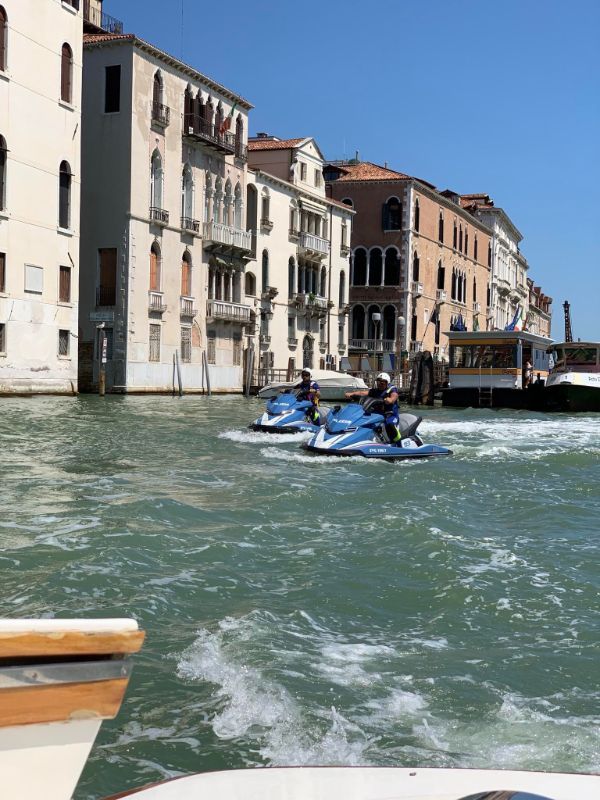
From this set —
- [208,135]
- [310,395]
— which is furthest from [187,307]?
[310,395]

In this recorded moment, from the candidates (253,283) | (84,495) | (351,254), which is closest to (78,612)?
(84,495)

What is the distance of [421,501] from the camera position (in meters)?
11.1

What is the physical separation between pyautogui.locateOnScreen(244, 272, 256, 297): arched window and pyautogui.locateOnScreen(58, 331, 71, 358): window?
46.5ft

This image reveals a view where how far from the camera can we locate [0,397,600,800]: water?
4.29 metres

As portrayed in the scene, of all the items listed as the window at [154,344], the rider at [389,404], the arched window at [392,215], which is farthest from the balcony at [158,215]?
the rider at [389,404]

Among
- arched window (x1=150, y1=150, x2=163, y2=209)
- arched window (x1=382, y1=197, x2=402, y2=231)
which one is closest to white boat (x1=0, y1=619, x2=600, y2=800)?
arched window (x1=150, y1=150, x2=163, y2=209)

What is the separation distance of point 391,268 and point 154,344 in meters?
24.1

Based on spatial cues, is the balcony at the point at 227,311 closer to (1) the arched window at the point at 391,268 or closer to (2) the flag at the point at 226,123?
(2) the flag at the point at 226,123

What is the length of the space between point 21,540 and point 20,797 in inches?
238

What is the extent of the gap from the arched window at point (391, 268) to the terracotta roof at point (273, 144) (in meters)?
10.6

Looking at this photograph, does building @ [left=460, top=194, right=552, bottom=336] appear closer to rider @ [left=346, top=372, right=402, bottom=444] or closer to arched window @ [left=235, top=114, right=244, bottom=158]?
arched window @ [left=235, top=114, right=244, bottom=158]

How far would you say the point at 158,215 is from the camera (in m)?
38.6

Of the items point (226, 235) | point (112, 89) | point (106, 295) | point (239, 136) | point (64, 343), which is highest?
point (239, 136)

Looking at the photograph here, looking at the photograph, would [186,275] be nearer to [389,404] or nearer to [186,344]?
[186,344]
